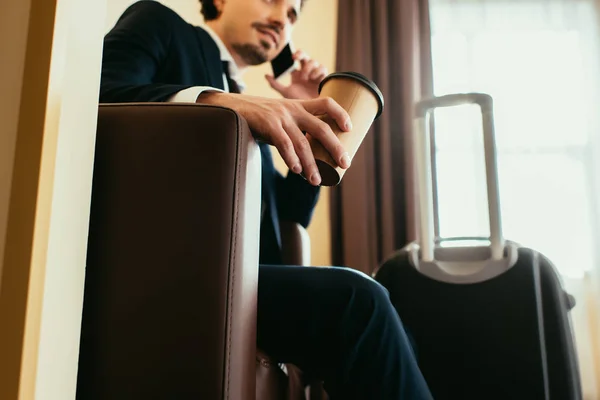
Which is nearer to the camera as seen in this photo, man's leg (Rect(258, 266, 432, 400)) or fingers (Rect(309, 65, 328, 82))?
man's leg (Rect(258, 266, 432, 400))

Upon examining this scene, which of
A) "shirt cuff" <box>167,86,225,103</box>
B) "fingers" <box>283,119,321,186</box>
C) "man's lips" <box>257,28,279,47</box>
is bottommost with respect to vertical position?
"fingers" <box>283,119,321,186</box>

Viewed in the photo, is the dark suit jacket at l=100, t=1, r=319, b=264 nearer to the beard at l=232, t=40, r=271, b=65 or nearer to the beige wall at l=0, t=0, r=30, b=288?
the beard at l=232, t=40, r=271, b=65

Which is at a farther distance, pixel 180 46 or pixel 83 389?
pixel 180 46

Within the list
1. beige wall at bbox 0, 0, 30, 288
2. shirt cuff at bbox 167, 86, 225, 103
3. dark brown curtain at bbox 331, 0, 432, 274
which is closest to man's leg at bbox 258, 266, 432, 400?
shirt cuff at bbox 167, 86, 225, 103

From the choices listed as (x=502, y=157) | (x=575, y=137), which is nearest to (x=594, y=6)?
(x=575, y=137)

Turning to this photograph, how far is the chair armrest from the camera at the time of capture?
1.83 feet

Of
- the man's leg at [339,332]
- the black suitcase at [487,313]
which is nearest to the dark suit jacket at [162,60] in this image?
the man's leg at [339,332]

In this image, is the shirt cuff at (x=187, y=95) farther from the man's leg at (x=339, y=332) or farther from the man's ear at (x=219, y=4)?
the man's ear at (x=219, y=4)

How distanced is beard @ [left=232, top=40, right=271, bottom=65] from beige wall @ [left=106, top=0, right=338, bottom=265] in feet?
3.85

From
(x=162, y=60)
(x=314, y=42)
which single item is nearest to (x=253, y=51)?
(x=162, y=60)

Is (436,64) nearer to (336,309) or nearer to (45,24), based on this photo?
(336,309)

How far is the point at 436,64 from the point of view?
8.79 ft

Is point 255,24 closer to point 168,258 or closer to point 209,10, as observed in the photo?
point 209,10

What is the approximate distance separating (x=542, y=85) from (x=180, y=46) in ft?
6.86
